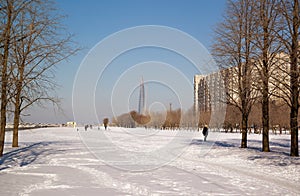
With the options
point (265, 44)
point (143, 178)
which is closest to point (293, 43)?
point (265, 44)

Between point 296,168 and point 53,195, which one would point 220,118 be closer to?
point 296,168

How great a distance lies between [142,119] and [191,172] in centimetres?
6491

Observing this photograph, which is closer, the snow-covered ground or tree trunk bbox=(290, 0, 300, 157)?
the snow-covered ground

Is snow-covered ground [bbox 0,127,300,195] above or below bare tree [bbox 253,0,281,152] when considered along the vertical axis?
below

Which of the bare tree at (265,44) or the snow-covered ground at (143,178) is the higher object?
the bare tree at (265,44)

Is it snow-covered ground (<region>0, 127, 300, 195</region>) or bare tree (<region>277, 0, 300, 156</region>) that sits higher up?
bare tree (<region>277, 0, 300, 156</region>)

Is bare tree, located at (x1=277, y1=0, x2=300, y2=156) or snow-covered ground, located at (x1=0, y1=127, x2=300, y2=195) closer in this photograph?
snow-covered ground, located at (x1=0, y1=127, x2=300, y2=195)

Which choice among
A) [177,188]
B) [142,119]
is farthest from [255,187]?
[142,119]

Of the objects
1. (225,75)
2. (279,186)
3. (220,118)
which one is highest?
(225,75)

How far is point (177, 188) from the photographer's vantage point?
9.27 metres

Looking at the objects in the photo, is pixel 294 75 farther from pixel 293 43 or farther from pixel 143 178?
pixel 143 178

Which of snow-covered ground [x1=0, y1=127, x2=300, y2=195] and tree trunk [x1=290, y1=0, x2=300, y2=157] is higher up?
tree trunk [x1=290, y1=0, x2=300, y2=157]

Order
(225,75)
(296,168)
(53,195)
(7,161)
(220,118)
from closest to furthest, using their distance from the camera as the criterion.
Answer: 1. (53,195)
2. (296,168)
3. (7,161)
4. (225,75)
5. (220,118)

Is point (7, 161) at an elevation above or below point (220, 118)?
below
